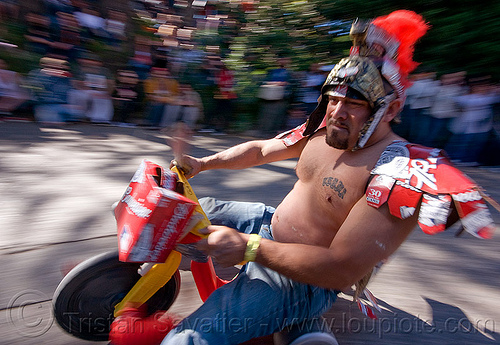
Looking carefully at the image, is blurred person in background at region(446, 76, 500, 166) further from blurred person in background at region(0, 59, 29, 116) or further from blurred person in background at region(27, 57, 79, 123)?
blurred person in background at region(0, 59, 29, 116)

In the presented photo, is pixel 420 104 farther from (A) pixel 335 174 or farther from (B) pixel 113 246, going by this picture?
(B) pixel 113 246

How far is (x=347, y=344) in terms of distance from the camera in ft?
6.72

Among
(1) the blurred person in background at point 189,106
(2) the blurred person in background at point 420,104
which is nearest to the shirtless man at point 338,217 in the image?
(2) the blurred person in background at point 420,104

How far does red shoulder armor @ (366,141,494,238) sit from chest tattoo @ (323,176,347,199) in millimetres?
153

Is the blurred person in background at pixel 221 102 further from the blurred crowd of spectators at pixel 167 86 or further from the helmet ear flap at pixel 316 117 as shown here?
the helmet ear flap at pixel 316 117

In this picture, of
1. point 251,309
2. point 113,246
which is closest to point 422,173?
point 251,309

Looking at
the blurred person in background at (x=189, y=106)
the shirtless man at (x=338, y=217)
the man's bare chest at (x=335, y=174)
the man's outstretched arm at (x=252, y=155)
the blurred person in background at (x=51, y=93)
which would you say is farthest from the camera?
the blurred person in background at (x=189, y=106)

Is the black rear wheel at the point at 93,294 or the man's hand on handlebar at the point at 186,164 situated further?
the man's hand on handlebar at the point at 186,164

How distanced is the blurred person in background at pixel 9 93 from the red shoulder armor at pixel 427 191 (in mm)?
6442

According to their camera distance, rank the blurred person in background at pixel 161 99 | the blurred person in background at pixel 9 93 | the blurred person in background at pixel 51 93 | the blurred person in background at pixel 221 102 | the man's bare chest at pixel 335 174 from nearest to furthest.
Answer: the man's bare chest at pixel 335 174, the blurred person in background at pixel 9 93, the blurred person in background at pixel 51 93, the blurred person in background at pixel 161 99, the blurred person in background at pixel 221 102

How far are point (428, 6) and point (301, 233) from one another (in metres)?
6.02

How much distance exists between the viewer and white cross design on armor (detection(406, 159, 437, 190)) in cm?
145

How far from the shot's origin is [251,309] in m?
1.54

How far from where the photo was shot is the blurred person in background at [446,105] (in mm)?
5602
